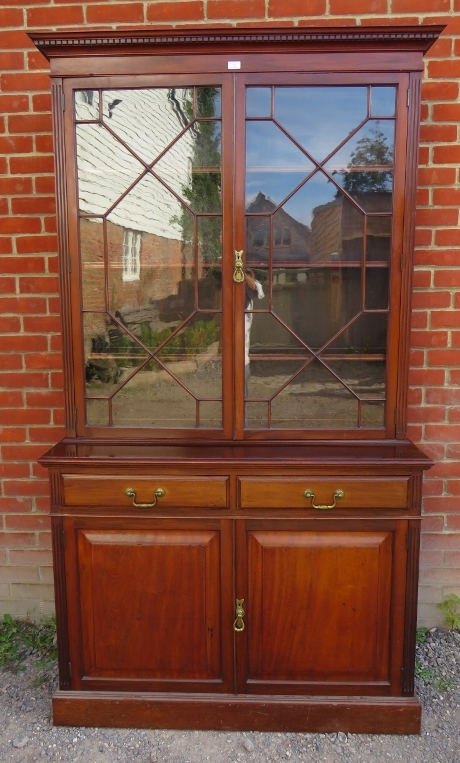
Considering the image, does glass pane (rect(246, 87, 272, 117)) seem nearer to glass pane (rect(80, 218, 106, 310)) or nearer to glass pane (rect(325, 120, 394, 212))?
glass pane (rect(325, 120, 394, 212))

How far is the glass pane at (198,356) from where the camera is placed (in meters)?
1.79

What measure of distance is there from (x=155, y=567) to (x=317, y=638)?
601mm

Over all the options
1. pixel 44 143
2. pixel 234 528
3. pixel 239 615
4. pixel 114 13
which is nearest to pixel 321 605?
pixel 239 615

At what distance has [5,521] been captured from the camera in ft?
7.72

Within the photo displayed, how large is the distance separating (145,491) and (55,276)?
1026 mm

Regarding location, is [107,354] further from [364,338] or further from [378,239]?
[378,239]

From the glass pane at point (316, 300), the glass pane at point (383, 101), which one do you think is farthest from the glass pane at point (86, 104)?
the glass pane at point (383, 101)

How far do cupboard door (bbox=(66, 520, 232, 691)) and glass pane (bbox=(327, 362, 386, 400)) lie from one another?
0.64 meters

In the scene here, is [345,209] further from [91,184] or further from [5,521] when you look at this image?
[5,521]

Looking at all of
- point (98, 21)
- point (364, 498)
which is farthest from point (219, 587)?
point (98, 21)

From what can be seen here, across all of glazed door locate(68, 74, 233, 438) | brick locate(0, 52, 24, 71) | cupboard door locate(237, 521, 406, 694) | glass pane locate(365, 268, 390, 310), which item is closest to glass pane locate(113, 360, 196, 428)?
glazed door locate(68, 74, 233, 438)

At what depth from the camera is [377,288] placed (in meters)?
1.75

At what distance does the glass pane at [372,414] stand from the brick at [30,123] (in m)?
1.66

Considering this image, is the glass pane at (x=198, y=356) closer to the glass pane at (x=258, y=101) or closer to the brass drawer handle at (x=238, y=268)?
the brass drawer handle at (x=238, y=268)
